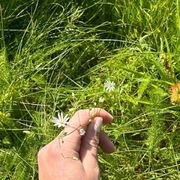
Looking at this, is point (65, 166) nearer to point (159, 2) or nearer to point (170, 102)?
point (170, 102)

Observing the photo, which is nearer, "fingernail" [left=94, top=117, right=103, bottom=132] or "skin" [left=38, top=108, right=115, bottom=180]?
"skin" [left=38, top=108, right=115, bottom=180]

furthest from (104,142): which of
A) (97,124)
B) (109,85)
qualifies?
(109,85)

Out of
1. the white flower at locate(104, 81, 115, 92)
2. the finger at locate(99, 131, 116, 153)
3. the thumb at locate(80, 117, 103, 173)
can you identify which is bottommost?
the finger at locate(99, 131, 116, 153)

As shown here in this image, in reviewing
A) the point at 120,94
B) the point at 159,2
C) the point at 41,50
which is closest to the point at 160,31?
the point at 159,2

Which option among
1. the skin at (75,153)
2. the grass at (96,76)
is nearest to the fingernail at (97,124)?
the skin at (75,153)

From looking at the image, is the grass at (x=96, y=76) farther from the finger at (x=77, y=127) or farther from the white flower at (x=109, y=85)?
the finger at (x=77, y=127)

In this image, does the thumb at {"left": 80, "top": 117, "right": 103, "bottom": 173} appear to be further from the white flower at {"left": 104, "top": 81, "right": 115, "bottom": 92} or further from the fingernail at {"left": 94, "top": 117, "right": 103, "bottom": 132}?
the white flower at {"left": 104, "top": 81, "right": 115, "bottom": 92}

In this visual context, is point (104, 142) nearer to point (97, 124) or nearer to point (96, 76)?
point (97, 124)

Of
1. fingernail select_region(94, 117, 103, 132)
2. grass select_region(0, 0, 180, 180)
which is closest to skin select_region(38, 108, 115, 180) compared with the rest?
fingernail select_region(94, 117, 103, 132)
